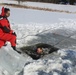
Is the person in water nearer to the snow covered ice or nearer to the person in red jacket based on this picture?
the snow covered ice

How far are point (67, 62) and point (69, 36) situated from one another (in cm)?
359

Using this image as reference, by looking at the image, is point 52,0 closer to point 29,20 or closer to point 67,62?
point 29,20

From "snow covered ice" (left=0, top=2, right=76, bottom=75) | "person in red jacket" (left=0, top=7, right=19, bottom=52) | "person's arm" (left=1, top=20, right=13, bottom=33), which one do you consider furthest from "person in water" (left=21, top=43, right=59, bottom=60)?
"person's arm" (left=1, top=20, right=13, bottom=33)

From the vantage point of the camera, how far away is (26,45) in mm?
8648

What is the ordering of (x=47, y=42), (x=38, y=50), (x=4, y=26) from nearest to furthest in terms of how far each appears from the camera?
(x=4, y=26) < (x=38, y=50) < (x=47, y=42)

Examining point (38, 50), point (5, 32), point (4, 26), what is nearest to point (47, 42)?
point (38, 50)

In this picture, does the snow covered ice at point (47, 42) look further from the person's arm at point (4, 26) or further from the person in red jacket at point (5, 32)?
the person's arm at point (4, 26)

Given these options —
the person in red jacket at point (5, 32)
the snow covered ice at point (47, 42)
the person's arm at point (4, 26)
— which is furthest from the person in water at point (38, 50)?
the person's arm at point (4, 26)

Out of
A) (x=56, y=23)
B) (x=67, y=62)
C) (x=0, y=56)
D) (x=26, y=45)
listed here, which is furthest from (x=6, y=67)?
(x=56, y=23)

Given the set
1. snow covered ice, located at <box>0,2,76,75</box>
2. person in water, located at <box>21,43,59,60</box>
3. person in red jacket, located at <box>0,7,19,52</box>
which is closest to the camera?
snow covered ice, located at <box>0,2,76,75</box>

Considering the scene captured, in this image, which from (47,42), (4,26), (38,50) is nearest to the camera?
(4,26)

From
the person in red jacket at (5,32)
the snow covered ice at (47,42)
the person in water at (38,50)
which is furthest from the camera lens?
the person in water at (38,50)

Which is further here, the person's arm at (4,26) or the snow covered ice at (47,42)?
the person's arm at (4,26)

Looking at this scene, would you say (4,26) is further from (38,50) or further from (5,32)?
(38,50)
